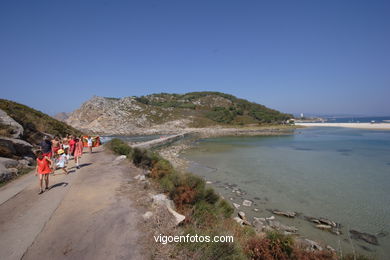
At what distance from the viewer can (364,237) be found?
7.75 m

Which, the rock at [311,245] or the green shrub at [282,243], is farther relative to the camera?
the rock at [311,245]

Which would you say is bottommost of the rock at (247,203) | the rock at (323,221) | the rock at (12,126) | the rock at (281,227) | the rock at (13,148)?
the rock at (323,221)

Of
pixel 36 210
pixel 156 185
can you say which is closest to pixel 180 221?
pixel 156 185

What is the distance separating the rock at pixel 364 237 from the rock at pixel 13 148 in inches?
671

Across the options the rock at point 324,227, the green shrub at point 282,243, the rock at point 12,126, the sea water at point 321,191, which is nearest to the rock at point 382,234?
the sea water at point 321,191

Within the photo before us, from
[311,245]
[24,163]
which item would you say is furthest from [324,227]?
[24,163]

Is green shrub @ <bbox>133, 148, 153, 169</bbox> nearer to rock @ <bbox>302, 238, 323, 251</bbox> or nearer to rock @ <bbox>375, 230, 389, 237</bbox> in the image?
rock @ <bbox>302, 238, 323, 251</bbox>

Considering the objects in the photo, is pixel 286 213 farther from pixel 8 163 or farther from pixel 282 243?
pixel 8 163

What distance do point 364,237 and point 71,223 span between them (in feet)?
34.0

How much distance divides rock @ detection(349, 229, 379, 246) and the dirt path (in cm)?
846

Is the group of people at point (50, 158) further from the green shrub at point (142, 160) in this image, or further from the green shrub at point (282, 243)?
the green shrub at point (282, 243)

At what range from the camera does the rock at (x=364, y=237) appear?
752 centimetres

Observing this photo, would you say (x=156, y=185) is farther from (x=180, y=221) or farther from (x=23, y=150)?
(x=23, y=150)

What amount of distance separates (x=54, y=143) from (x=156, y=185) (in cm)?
791
